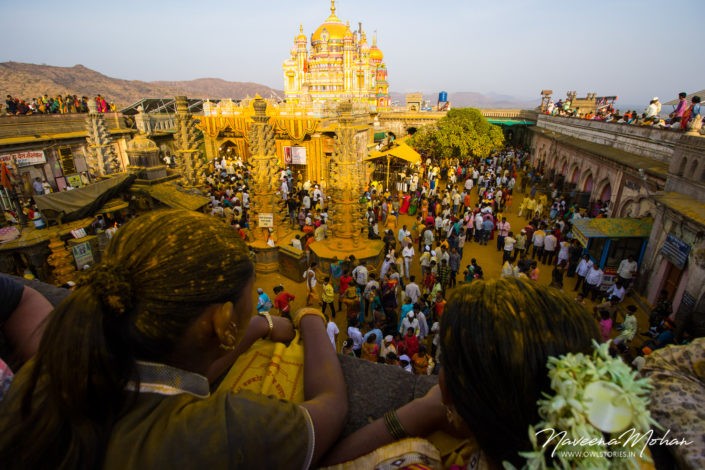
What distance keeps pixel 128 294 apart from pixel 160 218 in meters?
0.31

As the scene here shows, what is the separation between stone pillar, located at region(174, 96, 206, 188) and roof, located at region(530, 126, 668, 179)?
52.4 ft

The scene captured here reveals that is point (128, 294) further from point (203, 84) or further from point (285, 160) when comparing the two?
point (203, 84)

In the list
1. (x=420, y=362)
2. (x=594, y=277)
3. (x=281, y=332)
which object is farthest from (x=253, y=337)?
(x=594, y=277)

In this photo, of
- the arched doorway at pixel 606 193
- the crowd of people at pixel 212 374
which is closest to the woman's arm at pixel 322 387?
the crowd of people at pixel 212 374

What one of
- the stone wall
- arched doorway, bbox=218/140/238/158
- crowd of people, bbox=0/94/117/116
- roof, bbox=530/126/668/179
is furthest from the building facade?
roof, bbox=530/126/668/179

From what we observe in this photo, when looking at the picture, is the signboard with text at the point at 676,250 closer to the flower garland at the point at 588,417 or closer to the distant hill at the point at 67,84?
the flower garland at the point at 588,417

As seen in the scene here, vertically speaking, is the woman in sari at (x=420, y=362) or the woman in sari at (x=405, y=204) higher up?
the woman in sari at (x=420, y=362)

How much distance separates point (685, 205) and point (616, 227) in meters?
1.94

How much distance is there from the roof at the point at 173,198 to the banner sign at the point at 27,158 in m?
7.73

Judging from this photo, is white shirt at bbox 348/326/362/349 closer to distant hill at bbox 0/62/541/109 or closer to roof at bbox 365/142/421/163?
roof at bbox 365/142/421/163

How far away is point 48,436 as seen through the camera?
888 mm

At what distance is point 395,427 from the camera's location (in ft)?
4.07

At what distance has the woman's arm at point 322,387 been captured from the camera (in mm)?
1142
